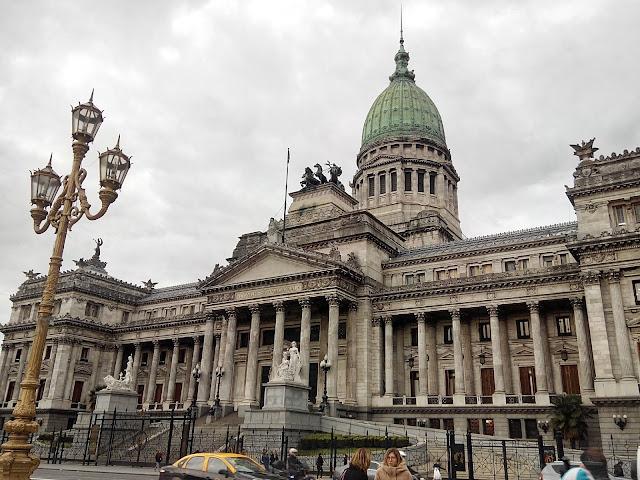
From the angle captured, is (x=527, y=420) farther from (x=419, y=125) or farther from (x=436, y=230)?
(x=419, y=125)

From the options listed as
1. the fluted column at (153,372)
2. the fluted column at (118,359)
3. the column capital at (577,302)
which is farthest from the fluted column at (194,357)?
the column capital at (577,302)

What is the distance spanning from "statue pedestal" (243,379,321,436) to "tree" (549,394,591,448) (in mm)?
15843

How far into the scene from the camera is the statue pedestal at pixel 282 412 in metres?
33.8

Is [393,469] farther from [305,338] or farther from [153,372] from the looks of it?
[153,372]

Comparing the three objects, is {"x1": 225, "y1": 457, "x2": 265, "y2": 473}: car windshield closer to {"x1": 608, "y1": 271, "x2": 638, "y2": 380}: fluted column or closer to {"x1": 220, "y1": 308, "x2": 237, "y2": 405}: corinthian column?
{"x1": 608, "y1": 271, "x2": 638, "y2": 380}: fluted column

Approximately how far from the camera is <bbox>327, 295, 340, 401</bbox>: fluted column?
4478 cm

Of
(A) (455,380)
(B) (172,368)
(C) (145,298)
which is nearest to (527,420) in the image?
(A) (455,380)

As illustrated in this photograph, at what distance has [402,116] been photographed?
7894cm

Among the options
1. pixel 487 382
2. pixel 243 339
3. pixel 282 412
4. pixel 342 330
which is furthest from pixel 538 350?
pixel 243 339

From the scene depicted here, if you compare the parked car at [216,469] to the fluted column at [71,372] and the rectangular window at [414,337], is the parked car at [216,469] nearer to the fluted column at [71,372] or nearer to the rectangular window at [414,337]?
the rectangular window at [414,337]

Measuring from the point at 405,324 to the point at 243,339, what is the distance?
16.7 meters

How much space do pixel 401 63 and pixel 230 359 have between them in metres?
58.6

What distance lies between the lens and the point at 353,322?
4944cm

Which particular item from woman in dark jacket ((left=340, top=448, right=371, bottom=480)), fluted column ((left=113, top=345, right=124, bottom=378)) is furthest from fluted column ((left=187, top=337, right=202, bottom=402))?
woman in dark jacket ((left=340, top=448, right=371, bottom=480))
